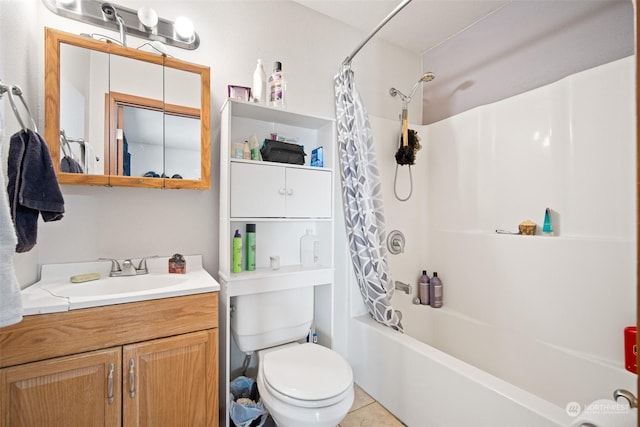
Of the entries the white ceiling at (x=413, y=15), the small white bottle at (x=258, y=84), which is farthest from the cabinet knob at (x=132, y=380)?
the white ceiling at (x=413, y=15)

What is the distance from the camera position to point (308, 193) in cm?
160

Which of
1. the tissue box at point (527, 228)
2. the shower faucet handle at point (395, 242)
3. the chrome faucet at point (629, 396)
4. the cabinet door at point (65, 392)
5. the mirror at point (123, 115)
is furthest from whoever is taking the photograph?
the shower faucet handle at point (395, 242)

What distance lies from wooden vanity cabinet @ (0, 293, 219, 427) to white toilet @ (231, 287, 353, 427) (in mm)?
258

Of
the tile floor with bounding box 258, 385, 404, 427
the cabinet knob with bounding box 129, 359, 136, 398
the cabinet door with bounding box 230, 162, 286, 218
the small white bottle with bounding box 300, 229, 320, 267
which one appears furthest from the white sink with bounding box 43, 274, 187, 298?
the tile floor with bounding box 258, 385, 404, 427

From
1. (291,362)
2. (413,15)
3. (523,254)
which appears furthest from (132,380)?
(413,15)

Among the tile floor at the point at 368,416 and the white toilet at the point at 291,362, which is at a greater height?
the white toilet at the point at 291,362

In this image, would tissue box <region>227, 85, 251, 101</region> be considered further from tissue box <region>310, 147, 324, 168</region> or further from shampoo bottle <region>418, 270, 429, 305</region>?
shampoo bottle <region>418, 270, 429, 305</region>

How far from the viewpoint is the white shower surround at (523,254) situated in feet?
4.37

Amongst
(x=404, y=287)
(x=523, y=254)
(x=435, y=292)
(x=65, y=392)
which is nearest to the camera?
(x=65, y=392)

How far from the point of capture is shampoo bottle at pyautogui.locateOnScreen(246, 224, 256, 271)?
1536mm

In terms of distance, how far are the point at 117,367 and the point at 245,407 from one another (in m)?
0.65

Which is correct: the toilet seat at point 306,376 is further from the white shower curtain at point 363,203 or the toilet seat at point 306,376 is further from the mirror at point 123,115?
the mirror at point 123,115

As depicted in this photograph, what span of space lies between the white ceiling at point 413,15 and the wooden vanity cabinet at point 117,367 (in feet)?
6.75

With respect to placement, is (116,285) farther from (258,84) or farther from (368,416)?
(368,416)
